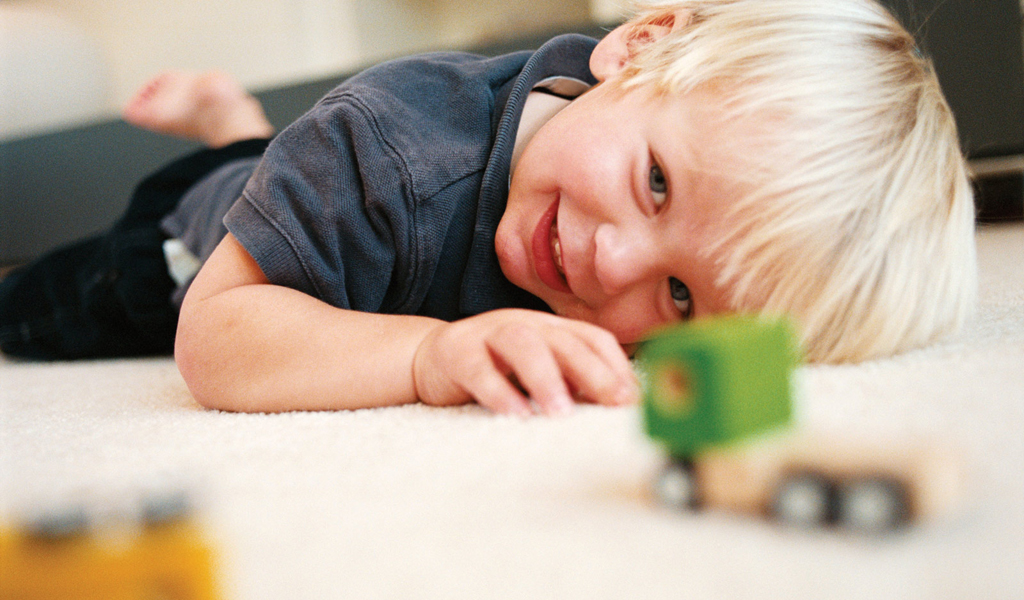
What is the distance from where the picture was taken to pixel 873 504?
0.23 metres

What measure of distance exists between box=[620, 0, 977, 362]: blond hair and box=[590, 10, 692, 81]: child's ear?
160 millimetres

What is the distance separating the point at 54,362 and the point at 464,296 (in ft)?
2.71

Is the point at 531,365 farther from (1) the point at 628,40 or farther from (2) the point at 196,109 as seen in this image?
(2) the point at 196,109

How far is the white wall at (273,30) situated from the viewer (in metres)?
2.22

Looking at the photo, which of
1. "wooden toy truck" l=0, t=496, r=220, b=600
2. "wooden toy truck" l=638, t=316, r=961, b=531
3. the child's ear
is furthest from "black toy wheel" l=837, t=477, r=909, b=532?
the child's ear

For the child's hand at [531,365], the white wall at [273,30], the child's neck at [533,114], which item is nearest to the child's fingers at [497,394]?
the child's hand at [531,365]

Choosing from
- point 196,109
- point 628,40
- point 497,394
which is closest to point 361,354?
point 497,394

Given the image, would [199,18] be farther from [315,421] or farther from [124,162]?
[315,421]

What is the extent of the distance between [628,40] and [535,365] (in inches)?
20.6

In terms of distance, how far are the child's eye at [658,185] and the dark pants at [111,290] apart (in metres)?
0.79

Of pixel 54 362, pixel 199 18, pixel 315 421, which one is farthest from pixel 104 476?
pixel 199 18

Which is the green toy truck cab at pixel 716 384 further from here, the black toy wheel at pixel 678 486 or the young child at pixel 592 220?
the young child at pixel 592 220

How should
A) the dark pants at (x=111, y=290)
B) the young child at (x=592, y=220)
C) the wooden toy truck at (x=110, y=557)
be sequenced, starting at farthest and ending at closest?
the dark pants at (x=111, y=290) < the young child at (x=592, y=220) < the wooden toy truck at (x=110, y=557)

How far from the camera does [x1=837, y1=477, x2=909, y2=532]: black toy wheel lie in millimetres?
231
